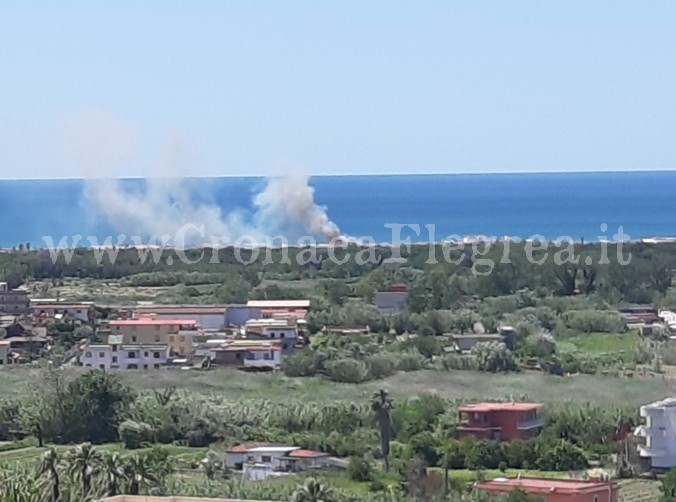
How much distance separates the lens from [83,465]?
15531mm

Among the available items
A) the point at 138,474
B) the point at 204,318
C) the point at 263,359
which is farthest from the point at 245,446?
the point at 204,318

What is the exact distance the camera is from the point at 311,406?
22812 millimetres

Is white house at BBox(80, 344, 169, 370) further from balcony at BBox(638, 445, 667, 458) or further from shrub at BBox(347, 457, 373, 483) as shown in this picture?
balcony at BBox(638, 445, 667, 458)

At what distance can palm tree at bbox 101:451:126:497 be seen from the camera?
15.3m

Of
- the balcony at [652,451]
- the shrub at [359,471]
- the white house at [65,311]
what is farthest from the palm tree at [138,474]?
the white house at [65,311]

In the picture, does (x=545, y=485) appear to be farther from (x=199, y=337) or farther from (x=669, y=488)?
(x=199, y=337)

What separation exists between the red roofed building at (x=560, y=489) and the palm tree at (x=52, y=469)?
3841mm

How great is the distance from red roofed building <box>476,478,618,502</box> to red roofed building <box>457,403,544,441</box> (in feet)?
10.0

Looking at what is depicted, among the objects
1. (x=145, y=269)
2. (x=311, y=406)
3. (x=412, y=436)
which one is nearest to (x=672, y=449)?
(x=412, y=436)

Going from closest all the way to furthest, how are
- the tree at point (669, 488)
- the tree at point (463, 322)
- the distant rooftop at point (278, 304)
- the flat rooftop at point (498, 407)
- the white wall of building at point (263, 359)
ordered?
the tree at point (669, 488), the flat rooftop at point (498, 407), the white wall of building at point (263, 359), the tree at point (463, 322), the distant rooftop at point (278, 304)

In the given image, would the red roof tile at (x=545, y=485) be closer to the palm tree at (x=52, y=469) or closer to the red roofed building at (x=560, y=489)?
the red roofed building at (x=560, y=489)

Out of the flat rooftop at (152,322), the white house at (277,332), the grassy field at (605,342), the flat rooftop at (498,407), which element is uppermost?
the flat rooftop at (152,322)

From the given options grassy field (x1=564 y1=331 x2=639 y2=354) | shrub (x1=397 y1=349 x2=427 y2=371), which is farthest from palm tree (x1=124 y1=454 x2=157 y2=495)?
grassy field (x1=564 y1=331 x2=639 y2=354)

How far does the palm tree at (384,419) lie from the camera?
1944cm
